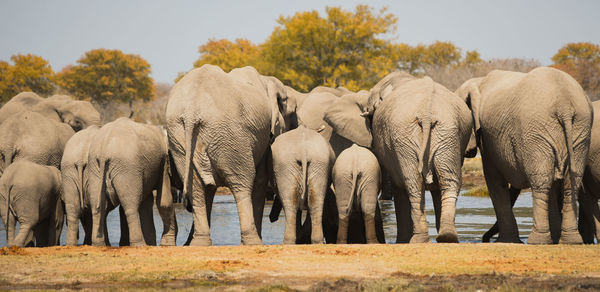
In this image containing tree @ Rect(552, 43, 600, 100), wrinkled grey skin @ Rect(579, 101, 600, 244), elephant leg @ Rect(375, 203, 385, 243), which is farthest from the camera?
tree @ Rect(552, 43, 600, 100)

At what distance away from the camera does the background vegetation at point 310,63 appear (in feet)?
168

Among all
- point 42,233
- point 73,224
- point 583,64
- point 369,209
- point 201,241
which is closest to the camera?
point 201,241

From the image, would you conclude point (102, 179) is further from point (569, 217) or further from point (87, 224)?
point (569, 217)

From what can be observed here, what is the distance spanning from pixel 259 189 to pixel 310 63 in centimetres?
3876

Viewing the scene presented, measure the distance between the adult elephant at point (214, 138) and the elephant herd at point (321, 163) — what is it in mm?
17

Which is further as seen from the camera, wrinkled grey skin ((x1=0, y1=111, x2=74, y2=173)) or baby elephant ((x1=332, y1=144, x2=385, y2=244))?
wrinkled grey skin ((x1=0, y1=111, x2=74, y2=173))

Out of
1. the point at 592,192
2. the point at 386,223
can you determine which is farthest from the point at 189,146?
the point at 386,223

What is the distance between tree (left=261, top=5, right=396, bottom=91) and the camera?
167 feet

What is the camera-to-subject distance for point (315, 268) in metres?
8.66

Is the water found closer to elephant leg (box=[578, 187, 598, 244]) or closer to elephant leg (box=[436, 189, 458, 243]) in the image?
elephant leg (box=[578, 187, 598, 244])

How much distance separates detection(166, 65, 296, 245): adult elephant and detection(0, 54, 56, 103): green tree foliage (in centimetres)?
5194

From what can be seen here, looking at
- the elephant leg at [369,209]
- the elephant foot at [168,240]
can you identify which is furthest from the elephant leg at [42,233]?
the elephant leg at [369,209]

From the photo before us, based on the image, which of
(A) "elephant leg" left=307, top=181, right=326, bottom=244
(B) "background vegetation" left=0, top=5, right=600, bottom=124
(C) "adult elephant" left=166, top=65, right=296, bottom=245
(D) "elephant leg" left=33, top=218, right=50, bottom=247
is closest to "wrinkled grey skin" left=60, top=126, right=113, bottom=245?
(C) "adult elephant" left=166, top=65, right=296, bottom=245

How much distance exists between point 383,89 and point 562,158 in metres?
3.55
